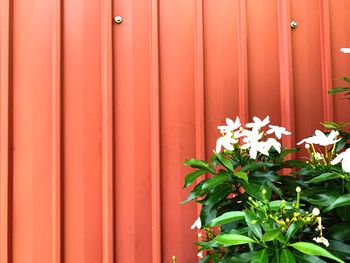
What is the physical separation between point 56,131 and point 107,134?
0.23 m

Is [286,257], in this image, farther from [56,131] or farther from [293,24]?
[293,24]

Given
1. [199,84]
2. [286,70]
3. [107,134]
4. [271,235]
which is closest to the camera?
[271,235]

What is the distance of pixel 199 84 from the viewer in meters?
1.80

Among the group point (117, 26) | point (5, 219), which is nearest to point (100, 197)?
point (5, 219)

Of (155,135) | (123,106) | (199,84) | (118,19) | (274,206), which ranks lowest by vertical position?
(274,206)

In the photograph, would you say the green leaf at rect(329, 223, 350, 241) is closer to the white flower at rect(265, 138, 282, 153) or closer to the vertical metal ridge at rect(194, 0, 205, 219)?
the white flower at rect(265, 138, 282, 153)

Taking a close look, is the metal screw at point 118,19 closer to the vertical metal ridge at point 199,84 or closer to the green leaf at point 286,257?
the vertical metal ridge at point 199,84

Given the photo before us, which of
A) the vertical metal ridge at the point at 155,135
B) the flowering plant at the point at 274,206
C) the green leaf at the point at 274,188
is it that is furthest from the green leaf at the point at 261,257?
the vertical metal ridge at the point at 155,135

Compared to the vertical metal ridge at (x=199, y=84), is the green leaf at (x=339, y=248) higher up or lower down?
lower down

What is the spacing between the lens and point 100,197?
1.66 metres

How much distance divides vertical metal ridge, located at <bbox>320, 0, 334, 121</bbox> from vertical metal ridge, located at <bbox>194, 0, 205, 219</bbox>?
0.72 m

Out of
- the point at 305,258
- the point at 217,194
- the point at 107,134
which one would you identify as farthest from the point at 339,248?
the point at 107,134

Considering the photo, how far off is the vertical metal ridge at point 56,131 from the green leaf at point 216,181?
782 millimetres

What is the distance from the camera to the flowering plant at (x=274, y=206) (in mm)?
915
